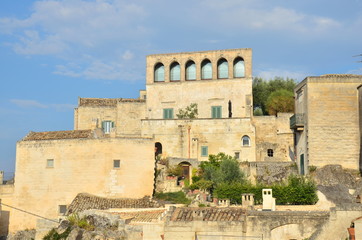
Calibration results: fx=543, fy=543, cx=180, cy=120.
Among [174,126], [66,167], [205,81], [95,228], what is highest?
[205,81]

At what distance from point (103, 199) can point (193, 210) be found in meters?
12.0

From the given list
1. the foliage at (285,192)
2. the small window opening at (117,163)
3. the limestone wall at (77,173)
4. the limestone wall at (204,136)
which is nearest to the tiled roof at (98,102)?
the limestone wall at (204,136)

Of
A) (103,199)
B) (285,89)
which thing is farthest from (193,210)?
(285,89)

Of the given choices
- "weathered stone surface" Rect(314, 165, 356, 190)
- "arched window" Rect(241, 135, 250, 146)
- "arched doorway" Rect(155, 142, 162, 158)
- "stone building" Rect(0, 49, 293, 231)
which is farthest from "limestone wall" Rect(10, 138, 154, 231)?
"weathered stone surface" Rect(314, 165, 356, 190)

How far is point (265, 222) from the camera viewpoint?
906 inches

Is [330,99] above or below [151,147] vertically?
above

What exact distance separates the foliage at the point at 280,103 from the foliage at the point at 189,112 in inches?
323

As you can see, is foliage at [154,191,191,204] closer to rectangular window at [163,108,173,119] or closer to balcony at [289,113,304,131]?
balcony at [289,113,304,131]

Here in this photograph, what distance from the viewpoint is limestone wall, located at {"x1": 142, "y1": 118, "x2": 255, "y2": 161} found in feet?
149

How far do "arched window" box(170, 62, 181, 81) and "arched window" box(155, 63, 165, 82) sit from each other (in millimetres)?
787

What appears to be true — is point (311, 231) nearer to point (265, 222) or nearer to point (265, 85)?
point (265, 222)

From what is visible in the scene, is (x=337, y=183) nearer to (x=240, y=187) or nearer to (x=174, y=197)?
(x=240, y=187)

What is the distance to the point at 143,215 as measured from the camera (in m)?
29.7

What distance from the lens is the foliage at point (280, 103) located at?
5197cm
